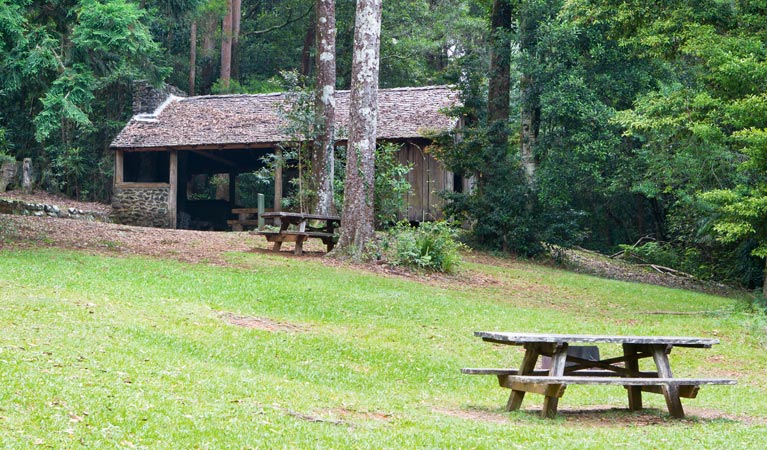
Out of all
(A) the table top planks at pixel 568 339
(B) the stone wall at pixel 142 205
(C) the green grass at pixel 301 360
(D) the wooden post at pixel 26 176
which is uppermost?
(D) the wooden post at pixel 26 176

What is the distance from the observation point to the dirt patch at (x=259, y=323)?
1178 cm

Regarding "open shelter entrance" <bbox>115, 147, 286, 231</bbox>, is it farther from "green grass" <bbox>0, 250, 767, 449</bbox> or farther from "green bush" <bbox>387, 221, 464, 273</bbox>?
"green grass" <bbox>0, 250, 767, 449</bbox>

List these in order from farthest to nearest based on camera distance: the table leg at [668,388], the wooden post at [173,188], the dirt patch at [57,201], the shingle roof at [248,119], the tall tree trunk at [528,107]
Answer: the wooden post at [173,188] < the dirt patch at [57,201] < the shingle roof at [248,119] < the tall tree trunk at [528,107] < the table leg at [668,388]

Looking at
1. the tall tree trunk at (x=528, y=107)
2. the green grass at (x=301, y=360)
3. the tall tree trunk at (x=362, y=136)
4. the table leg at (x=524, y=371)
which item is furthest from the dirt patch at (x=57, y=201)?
the table leg at (x=524, y=371)

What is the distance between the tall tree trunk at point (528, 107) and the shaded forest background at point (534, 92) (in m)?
0.06

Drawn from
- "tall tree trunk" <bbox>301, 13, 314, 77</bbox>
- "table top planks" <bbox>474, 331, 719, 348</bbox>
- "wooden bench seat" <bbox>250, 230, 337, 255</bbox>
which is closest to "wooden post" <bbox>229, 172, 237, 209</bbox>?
"tall tree trunk" <bbox>301, 13, 314, 77</bbox>

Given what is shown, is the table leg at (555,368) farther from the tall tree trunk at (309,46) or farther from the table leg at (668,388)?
the tall tree trunk at (309,46)

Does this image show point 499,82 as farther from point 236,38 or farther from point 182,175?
point 236,38

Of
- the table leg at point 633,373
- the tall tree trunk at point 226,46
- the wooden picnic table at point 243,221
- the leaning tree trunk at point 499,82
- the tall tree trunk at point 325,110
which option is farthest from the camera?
the tall tree trunk at point 226,46

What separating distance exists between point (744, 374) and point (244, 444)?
8.17 meters

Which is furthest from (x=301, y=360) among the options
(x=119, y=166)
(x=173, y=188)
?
(x=119, y=166)

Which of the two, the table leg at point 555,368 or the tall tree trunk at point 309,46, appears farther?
the tall tree trunk at point 309,46

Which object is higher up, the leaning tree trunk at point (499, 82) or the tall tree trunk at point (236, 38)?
the tall tree trunk at point (236, 38)

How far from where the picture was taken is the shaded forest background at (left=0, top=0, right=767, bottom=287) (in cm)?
1694
